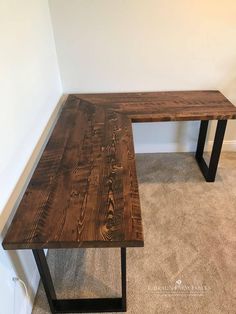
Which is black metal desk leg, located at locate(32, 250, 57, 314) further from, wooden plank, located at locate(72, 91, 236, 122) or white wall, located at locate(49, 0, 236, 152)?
white wall, located at locate(49, 0, 236, 152)

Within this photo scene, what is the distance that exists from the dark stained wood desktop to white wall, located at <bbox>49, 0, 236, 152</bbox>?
0.75 feet

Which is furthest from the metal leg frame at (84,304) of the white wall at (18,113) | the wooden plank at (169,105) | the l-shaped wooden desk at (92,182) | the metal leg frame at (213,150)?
the metal leg frame at (213,150)

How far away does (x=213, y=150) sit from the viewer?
2.08m

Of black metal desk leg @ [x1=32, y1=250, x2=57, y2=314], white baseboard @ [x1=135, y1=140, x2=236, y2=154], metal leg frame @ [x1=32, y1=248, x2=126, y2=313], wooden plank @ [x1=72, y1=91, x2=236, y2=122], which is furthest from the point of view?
white baseboard @ [x1=135, y1=140, x2=236, y2=154]

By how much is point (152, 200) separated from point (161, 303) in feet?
2.67

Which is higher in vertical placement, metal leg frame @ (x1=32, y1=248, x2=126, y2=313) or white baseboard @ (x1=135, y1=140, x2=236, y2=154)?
metal leg frame @ (x1=32, y1=248, x2=126, y2=313)

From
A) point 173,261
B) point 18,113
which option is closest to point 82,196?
point 18,113

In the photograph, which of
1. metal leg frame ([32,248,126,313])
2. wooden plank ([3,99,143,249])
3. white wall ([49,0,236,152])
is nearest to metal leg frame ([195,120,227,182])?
white wall ([49,0,236,152])

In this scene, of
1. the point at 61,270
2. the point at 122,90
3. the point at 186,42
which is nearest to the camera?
the point at 61,270

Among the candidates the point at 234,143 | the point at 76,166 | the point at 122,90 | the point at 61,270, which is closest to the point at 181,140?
the point at 234,143

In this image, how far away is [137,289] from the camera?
4.69 feet

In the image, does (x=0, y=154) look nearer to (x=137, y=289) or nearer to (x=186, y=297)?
(x=137, y=289)

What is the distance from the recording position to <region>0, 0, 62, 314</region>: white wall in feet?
3.72

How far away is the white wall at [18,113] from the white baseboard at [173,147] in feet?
3.71
